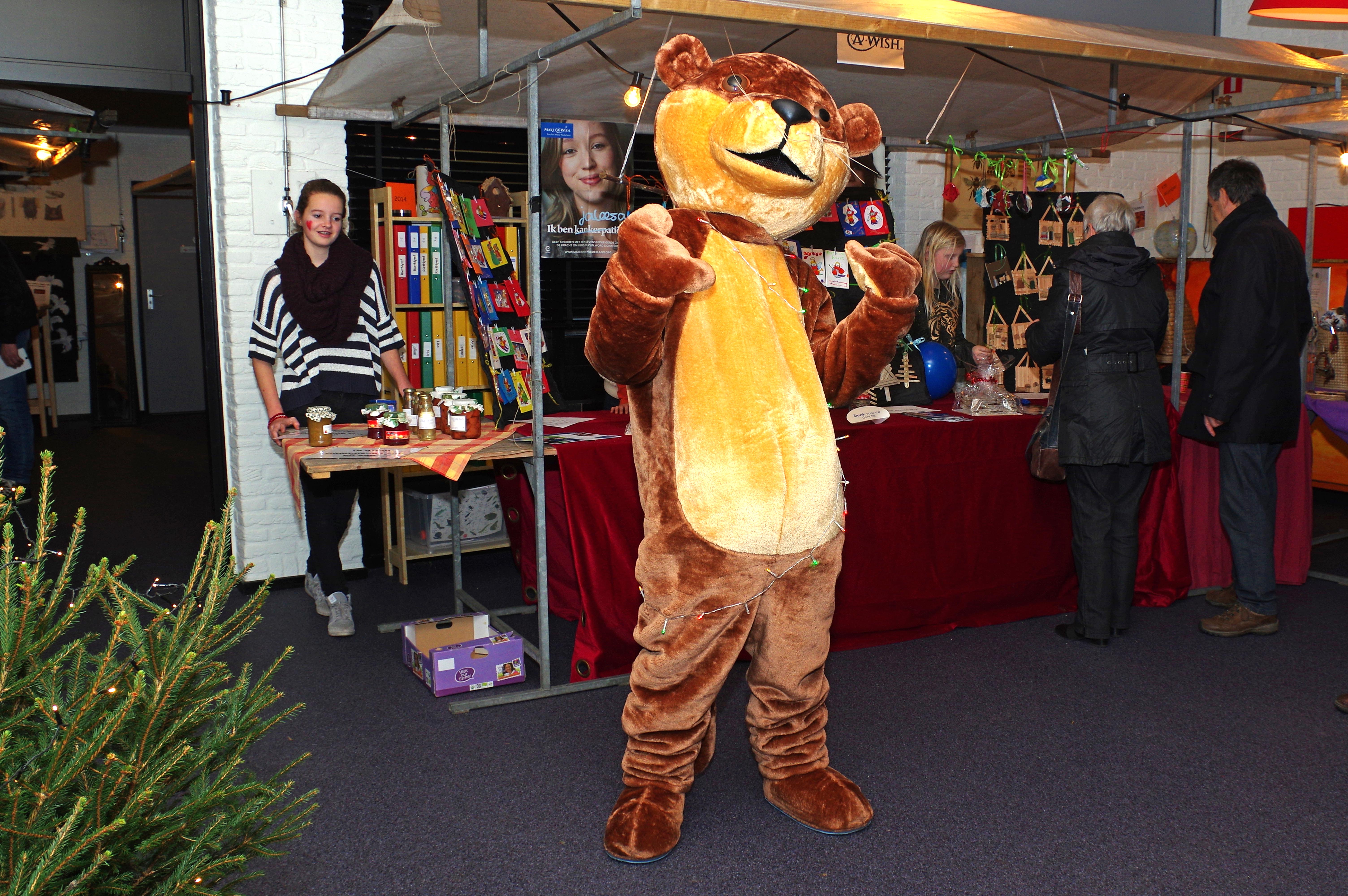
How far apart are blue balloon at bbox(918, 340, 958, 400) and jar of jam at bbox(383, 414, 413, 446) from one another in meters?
2.24

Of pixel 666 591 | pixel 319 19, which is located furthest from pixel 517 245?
pixel 666 591

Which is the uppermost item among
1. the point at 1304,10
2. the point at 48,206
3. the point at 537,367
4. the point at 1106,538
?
the point at 48,206

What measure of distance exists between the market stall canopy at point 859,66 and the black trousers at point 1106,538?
4.65ft

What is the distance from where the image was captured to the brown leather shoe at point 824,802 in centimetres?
254

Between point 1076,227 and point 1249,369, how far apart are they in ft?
5.89

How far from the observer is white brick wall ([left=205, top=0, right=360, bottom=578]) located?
4.29 meters

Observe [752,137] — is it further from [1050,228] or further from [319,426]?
[1050,228]

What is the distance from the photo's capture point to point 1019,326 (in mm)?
5629

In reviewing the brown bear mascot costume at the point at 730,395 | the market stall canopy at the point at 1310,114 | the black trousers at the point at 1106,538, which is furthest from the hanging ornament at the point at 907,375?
the brown bear mascot costume at the point at 730,395

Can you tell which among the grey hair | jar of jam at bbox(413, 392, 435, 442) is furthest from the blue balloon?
jar of jam at bbox(413, 392, 435, 442)

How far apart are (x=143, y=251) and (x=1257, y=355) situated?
10.1 m

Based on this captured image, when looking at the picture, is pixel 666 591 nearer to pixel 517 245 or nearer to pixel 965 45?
pixel 965 45

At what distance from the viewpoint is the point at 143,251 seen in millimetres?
10562

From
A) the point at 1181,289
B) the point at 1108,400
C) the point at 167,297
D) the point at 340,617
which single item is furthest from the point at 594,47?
the point at 167,297
